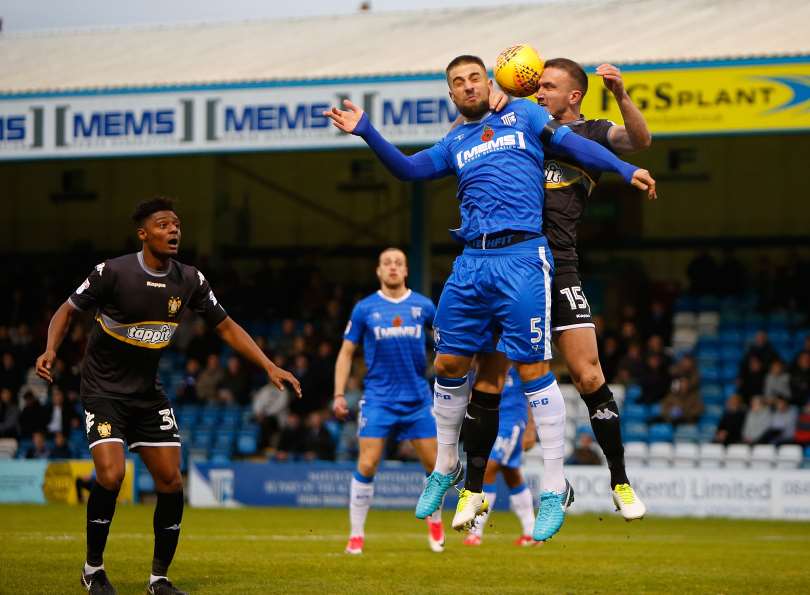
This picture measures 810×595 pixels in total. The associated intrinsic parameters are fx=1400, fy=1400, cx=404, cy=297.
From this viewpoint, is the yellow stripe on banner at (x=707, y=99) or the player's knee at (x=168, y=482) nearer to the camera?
the player's knee at (x=168, y=482)

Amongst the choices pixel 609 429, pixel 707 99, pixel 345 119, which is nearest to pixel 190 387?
pixel 707 99

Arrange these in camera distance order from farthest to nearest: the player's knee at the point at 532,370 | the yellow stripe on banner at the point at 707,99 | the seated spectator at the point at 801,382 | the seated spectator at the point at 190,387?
1. the seated spectator at the point at 190,387
2. the seated spectator at the point at 801,382
3. the yellow stripe on banner at the point at 707,99
4. the player's knee at the point at 532,370

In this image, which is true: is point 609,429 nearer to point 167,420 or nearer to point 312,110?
→ point 167,420

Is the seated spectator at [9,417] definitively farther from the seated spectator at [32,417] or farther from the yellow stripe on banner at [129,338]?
the yellow stripe on banner at [129,338]

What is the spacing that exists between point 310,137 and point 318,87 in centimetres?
80

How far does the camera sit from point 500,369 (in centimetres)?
900

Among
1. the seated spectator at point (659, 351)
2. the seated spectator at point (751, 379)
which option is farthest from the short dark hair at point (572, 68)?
the seated spectator at point (659, 351)

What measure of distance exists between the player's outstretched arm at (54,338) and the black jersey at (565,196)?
10.4 ft

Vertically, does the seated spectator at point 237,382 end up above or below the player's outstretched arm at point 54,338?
below

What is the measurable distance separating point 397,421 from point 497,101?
19.1 feet

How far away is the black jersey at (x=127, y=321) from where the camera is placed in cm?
941

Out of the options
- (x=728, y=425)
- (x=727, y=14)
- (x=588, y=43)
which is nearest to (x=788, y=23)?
(x=727, y=14)

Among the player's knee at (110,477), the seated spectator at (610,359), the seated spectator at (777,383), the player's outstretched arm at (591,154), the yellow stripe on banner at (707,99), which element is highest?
the yellow stripe on banner at (707,99)

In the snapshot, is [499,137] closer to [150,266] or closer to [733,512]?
[150,266]
